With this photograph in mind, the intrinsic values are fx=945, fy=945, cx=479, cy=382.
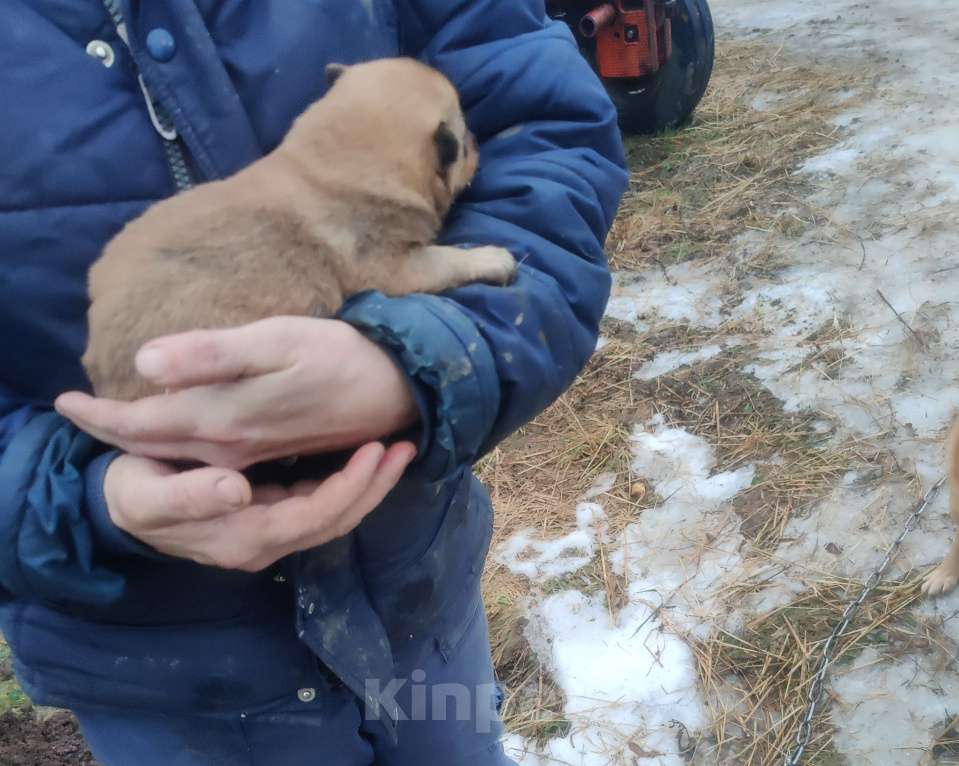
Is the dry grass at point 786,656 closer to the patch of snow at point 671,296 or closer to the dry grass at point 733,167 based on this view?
the patch of snow at point 671,296

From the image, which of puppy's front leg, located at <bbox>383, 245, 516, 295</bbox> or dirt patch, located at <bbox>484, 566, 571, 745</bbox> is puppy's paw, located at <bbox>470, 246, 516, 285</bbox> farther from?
dirt patch, located at <bbox>484, 566, 571, 745</bbox>

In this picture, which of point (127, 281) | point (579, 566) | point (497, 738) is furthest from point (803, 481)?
point (127, 281)

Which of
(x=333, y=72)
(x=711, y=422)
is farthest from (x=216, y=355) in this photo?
(x=711, y=422)

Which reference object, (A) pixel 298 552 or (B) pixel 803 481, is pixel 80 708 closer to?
(A) pixel 298 552

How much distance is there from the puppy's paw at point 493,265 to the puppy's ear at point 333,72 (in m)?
0.34

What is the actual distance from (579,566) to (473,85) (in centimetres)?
193

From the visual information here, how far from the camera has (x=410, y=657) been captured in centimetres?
150

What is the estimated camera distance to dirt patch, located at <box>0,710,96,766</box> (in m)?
2.71

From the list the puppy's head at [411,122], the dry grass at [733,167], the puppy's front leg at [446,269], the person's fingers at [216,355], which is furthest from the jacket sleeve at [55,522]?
the dry grass at [733,167]

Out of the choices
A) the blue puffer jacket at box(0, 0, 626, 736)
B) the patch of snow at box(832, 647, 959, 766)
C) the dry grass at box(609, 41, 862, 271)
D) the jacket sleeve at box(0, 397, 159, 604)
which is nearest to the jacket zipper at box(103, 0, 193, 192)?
the blue puffer jacket at box(0, 0, 626, 736)

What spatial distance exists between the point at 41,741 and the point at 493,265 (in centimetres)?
234

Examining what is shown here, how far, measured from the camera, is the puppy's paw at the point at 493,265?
1.28m

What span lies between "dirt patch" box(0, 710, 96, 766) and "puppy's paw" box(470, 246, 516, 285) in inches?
85.0

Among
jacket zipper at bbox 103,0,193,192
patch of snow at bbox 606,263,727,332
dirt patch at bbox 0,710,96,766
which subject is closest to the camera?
jacket zipper at bbox 103,0,193,192
